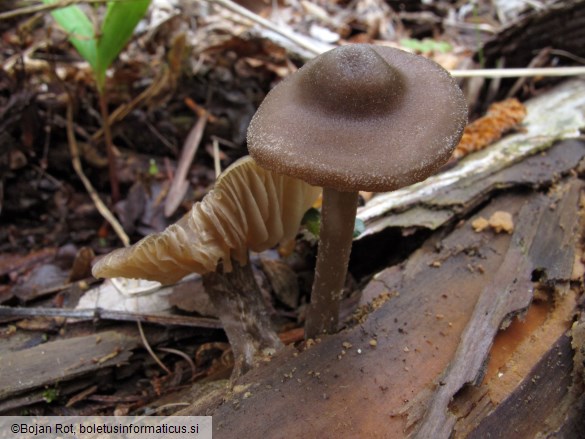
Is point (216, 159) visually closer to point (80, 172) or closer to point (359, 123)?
point (80, 172)

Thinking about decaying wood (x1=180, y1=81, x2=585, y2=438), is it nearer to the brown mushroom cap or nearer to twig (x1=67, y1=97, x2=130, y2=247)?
the brown mushroom cap

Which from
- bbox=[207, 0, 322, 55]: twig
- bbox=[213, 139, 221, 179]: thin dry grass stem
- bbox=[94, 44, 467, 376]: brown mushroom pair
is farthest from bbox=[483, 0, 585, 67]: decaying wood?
bbox=[94, 44, 467, 376]: brown mushroom pair

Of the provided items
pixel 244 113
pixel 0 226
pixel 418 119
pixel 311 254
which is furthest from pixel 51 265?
pixel 418 119

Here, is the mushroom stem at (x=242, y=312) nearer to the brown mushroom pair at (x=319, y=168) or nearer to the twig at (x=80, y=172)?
the brown mushroom pair at (x=319, y=168)

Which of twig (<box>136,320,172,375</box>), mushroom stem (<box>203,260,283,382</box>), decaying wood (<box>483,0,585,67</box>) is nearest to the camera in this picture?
mushroom stem (<box>203,260,283,382</box>)

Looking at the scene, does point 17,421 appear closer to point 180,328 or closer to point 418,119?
point 180,328

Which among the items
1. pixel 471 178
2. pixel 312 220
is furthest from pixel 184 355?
pixel 471 178
